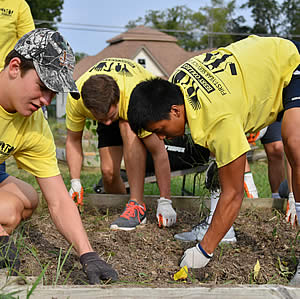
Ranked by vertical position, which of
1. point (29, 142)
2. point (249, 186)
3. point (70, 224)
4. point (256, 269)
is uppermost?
point (29, 142)

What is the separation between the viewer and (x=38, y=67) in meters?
1.92

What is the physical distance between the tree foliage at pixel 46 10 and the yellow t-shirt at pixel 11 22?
69.2 ft

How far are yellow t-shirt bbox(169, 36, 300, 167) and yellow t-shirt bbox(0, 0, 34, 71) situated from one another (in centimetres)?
149

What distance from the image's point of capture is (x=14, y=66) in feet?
6.44

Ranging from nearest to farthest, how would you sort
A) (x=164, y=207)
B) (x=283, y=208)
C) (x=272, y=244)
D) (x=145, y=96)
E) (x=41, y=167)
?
(x=145, y=96)
(x=41, y=167)
(x=272, y=244)
(x=164, y=207)
(x=283, y=208)

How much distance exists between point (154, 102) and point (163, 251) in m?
1.15

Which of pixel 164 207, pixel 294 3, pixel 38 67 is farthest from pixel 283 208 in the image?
pixel 294 3

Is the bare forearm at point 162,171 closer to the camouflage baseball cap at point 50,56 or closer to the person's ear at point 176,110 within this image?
the person's ear at point 176,110

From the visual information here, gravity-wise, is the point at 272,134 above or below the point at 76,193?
above

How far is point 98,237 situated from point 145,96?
1287 mm

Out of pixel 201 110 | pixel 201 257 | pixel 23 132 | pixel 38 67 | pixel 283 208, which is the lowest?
pixel 283 208

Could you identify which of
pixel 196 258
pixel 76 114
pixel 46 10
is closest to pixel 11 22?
pixel 76 114

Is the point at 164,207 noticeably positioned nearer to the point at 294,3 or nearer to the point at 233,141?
the point at 233,141

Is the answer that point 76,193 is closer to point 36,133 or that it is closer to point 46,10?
point 36,133
